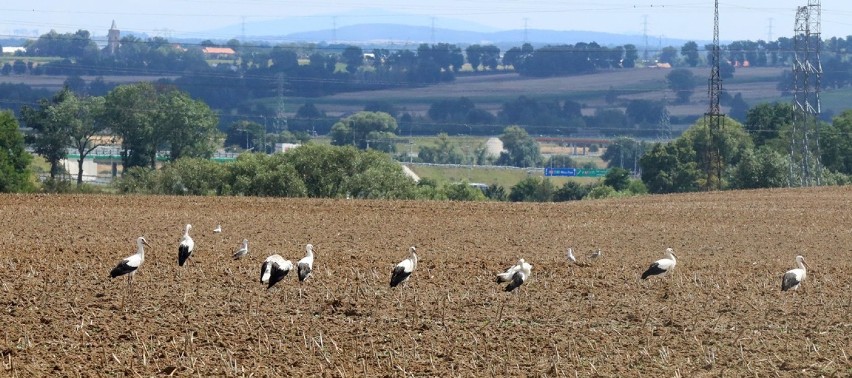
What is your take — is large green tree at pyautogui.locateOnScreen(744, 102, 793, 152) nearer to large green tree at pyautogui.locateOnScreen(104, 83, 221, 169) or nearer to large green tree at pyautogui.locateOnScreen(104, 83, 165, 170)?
large green tree at pyautogui.locateOnScreen(104, 83, 221, 169)

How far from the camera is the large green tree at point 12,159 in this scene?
80875 millimetres

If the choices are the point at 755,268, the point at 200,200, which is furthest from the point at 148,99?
the point at 755,268

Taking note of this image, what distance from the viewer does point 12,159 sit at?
84125mm

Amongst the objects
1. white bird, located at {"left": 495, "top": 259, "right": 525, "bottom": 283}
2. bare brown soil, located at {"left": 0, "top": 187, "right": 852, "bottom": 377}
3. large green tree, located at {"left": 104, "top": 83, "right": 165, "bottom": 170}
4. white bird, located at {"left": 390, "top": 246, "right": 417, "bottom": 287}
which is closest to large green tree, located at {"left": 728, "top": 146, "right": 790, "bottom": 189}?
large green tree, located at {"left": 104, "top": 83, "right": 165, "bottom": 170}

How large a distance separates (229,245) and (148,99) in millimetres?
91693

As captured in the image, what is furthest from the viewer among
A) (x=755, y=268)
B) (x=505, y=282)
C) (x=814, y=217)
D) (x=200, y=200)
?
(x=200, y=200)

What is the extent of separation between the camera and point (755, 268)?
28406 millimetres

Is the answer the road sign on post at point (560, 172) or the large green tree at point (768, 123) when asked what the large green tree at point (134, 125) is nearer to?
the road sign on post at point (560, 172)

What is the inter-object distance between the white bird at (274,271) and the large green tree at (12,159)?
199 feet

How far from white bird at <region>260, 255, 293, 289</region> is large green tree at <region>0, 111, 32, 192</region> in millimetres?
60566

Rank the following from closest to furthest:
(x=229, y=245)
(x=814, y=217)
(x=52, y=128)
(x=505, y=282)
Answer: (x=505, y=282) → (x=229, y=245) → (x=814, y=217) → (x=52, y=128)

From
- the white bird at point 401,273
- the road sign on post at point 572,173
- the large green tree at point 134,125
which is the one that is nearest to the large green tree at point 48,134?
the large green tree at point 134,125

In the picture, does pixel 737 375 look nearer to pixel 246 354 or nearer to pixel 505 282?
pixel 246 354

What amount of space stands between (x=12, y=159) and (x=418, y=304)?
67.1 meters
